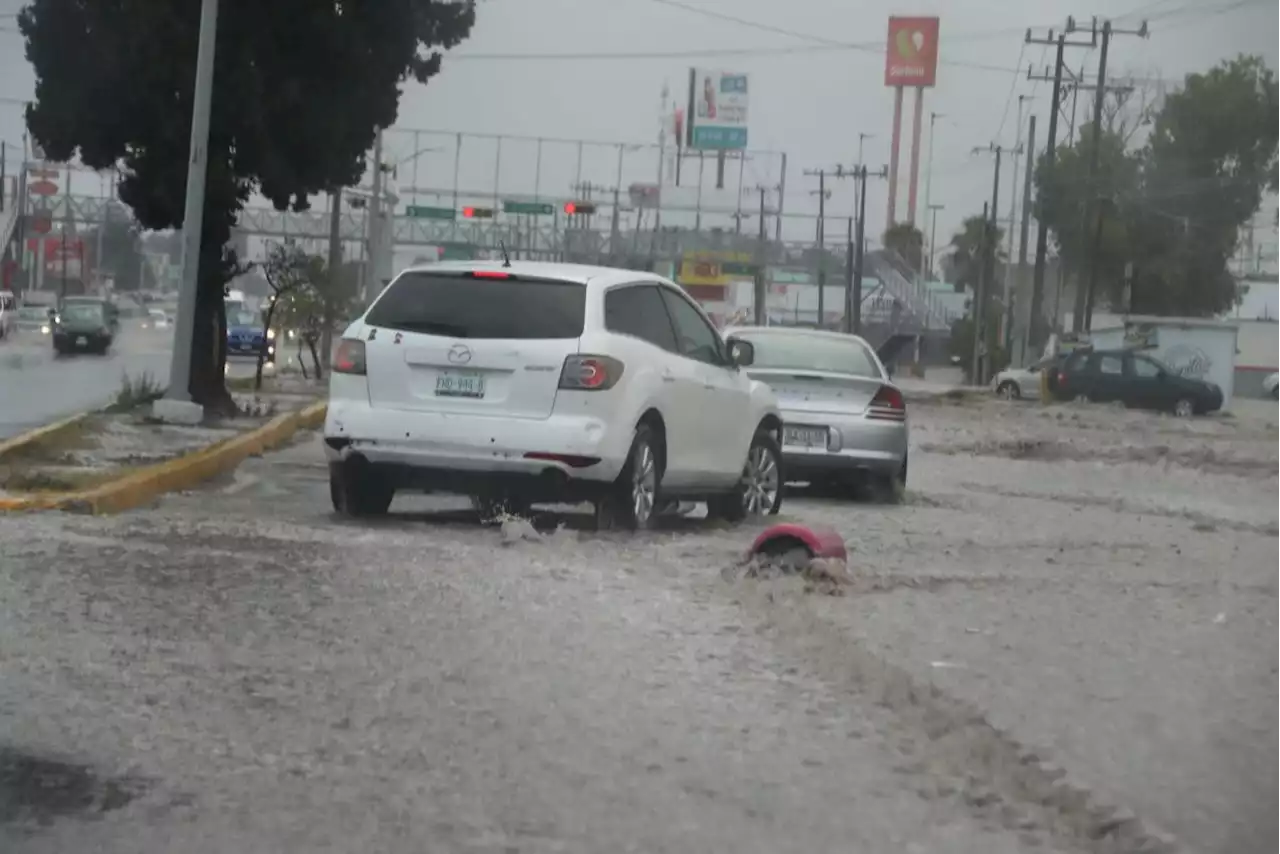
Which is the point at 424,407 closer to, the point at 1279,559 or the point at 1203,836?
the point at 1279,559

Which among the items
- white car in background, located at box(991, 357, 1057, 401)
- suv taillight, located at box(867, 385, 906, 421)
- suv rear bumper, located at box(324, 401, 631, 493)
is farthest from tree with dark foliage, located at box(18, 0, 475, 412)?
white car in background, located at box(991, 357, 1057, 401)

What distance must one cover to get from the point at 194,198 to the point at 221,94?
200 centimetres

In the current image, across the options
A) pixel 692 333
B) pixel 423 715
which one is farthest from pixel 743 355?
pixel 423 715

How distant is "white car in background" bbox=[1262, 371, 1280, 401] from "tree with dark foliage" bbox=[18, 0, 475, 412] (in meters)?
56.8

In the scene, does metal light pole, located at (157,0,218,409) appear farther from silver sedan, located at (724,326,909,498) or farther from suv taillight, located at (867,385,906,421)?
suv taillight, located at (867,385,906,421)

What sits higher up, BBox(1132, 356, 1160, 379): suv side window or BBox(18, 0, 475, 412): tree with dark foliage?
BBox(18, 0, 475, 412): tree with dark foliage

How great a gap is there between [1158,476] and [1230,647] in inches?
620

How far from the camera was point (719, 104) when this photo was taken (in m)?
125

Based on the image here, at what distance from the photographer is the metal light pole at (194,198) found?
67.1 feet

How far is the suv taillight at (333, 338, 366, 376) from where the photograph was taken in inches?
479

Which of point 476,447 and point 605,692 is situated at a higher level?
point 476,447

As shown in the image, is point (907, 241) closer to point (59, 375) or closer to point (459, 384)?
point (59, 375)

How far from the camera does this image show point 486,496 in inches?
490

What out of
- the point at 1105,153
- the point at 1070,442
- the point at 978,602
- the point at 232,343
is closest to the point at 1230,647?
the point at 978,602
